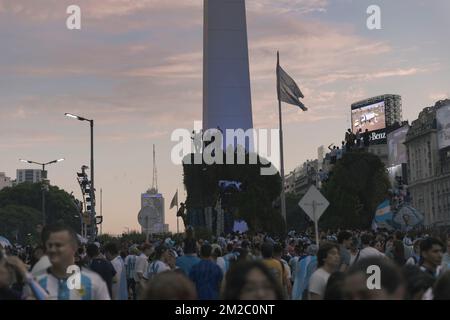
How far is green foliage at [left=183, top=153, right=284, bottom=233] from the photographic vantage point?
7481cm

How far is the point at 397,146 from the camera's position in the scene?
14200cm

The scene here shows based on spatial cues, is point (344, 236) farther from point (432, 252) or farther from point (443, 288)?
point (443, 288)

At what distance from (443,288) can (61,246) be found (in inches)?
108

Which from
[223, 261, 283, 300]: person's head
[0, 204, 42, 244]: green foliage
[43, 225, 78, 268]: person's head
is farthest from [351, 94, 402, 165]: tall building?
[223, 261, 283, 300]: person's head

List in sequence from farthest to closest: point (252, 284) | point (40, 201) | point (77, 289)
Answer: point (40, 201) < point (77, 289) < point (252, 284)

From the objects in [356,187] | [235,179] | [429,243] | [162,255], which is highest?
[235,179]

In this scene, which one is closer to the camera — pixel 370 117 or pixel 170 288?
pixel 170 288

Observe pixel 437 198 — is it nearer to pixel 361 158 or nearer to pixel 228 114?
pixel 228 114

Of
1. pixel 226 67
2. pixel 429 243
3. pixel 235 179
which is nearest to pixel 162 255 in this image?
pixel 429 243

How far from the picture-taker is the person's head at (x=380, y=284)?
5.03 metres

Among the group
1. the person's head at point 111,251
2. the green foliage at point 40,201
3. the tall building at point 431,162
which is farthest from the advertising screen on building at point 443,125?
the person's head at point 111,251

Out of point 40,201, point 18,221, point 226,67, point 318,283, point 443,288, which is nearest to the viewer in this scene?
point 443,288

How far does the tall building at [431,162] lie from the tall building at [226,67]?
24804 mm

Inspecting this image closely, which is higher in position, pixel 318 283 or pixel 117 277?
pixel 318 283
